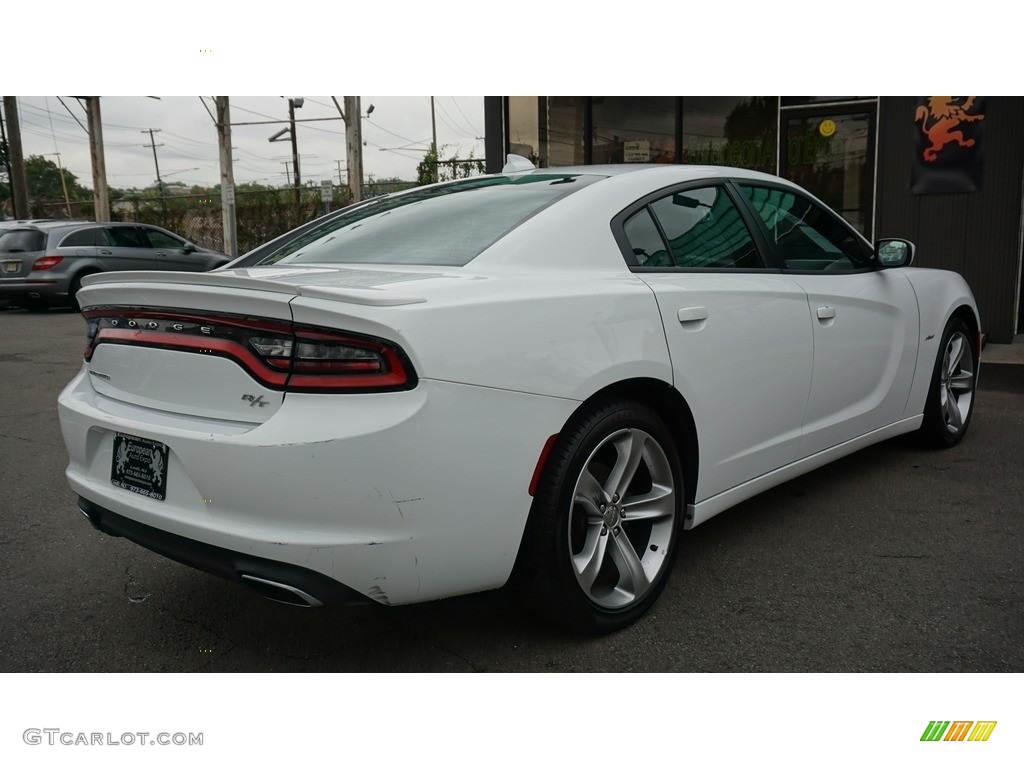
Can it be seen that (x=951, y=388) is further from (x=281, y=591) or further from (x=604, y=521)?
(x=281, y=591)

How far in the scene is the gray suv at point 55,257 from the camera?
527 inches

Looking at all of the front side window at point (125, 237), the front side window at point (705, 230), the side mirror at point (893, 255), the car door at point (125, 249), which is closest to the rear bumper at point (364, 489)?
the front side window at point (705, 230)

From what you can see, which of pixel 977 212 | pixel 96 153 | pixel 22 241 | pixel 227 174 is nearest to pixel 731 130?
pixel 977 212

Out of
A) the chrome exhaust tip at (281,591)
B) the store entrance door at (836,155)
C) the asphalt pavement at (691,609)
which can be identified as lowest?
the asphalt pavement at (691,609)

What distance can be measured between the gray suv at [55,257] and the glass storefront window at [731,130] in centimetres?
784

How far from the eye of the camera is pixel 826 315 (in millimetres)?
3588

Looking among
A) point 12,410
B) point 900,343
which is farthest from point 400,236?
point 12,410

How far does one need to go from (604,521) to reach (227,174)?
21.9m

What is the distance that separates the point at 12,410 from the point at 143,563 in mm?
3724

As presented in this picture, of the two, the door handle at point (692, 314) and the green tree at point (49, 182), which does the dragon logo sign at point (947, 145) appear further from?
the green tree at point (49, 182)

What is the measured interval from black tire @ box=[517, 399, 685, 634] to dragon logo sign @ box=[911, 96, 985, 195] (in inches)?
289

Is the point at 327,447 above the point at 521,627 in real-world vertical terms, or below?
above

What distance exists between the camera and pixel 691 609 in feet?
9.59

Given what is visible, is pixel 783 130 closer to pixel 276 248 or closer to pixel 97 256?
pixel 276 248
